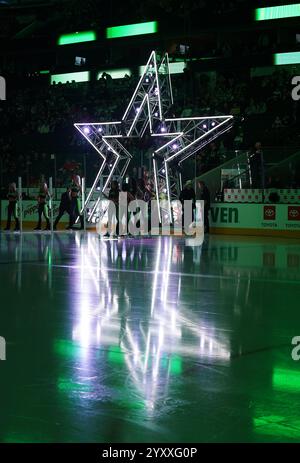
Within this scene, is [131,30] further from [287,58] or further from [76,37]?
[287,58]

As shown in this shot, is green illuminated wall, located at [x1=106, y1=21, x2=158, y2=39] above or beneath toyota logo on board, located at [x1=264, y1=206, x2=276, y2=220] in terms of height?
above

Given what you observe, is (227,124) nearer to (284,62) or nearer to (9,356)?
(284,62)

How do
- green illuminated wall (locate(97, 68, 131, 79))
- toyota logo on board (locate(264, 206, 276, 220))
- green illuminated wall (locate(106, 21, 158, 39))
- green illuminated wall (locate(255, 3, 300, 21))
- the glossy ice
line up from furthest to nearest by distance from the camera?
green illuminated wall (locate(97, 68, 131, 79)), green illuminated wall (locate(106, 21, 158, 39)), green illuminated wall (locate(255, 3, 300, 21)), toyota logo on board (locate(264, 206, 276, 220)), the glossy ice

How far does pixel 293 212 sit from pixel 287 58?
14429 millimetres

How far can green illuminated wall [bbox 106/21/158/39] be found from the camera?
43.8 m

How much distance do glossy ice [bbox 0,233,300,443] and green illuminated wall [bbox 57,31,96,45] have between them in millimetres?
33659

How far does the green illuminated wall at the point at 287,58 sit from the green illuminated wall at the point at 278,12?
1922mm

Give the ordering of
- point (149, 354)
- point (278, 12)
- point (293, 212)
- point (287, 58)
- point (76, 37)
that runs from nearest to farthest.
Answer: point (149, 354) → point (293, 212) → point (287, 58) → point (278, 12) → point (76, 37)

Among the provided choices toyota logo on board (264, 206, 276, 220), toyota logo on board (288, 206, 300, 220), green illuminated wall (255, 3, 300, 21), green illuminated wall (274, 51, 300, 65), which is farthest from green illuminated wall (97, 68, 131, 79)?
→ toyota logo on board (288, 206, 300, 220)

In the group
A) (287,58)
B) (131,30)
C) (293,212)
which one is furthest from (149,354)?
(131,30)

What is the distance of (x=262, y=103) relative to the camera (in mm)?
34094

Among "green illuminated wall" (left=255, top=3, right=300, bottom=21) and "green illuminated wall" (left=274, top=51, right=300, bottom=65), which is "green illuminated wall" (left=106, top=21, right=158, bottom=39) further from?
"green illuminated wall" (left=274, top=51, right=300, bottom=65)

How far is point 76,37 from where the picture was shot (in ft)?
157

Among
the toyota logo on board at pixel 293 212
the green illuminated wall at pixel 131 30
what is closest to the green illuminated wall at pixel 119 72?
the green illuminated wall at pixel 131 30
